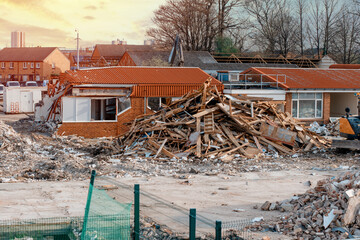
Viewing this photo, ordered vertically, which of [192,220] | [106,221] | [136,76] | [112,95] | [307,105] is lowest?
[106,221]

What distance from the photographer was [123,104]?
30.9 meters

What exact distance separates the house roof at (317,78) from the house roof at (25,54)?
5482 centimetres

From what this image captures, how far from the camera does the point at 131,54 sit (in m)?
52.9

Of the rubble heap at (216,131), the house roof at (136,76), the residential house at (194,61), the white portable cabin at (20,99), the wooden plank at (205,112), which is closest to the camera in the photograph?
the rubble heap at (216,131)

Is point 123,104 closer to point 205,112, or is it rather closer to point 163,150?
point 205,112

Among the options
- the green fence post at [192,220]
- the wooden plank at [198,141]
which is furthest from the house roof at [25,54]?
the green fence post at [192,220]

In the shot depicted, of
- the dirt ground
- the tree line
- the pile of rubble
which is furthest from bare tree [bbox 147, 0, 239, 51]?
the pile of rubble

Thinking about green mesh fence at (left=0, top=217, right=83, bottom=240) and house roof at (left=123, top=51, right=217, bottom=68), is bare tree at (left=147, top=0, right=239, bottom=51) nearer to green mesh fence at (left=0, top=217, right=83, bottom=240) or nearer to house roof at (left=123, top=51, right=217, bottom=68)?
house roof at (left=123, top=51, right=217, bottom=68)

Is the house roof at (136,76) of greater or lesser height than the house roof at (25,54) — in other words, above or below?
below

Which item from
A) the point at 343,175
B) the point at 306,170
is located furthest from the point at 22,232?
the point at 306,170

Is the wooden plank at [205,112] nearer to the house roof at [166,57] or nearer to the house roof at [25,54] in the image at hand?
the house roof at [166,57]

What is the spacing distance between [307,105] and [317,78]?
305 centimetres

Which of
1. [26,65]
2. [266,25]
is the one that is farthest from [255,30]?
[26,65]

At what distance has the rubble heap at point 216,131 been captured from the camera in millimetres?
22422
